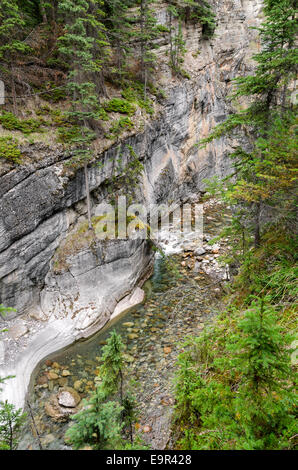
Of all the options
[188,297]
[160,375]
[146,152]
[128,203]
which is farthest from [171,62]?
[160,375]

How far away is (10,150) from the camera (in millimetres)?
10852

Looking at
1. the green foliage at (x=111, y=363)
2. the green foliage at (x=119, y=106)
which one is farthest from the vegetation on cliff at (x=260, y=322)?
the green foliage at (x=119, y=106)

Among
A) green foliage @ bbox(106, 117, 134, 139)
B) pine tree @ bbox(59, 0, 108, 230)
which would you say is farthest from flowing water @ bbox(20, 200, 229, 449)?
green foliage @ bbox(106, 117, 134, 139)

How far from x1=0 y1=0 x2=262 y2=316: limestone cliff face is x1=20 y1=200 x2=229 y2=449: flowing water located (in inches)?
69.3

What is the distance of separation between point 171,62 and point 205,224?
49.5 feet

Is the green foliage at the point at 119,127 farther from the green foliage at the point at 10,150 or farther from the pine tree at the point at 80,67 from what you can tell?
the green foliage at the point at 10,150

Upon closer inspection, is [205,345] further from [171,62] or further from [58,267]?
[171,62]

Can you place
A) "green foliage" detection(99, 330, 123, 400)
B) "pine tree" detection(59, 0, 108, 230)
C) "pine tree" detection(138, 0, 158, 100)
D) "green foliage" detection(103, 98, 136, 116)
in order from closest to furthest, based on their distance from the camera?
"green foliage" detection(99, 330, 123, 400) < "pine tree" detection(59, 0, 108, 230) < "green foliage" detection(103, 98, 136, 116) < "pine tree" detection(138, 0, 158, 100)

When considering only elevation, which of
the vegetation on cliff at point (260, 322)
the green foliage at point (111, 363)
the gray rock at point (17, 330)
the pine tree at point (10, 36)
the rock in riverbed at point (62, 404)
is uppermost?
the pine tree at point (10, 36)

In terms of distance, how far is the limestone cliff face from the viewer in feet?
36.0

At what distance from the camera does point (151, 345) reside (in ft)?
35.4

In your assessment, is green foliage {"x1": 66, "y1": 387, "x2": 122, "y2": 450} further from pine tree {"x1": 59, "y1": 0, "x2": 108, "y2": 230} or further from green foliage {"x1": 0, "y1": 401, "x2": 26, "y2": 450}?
pine tree {"x1": 59, "y1": 0, "x2": 108, "y2": 230}

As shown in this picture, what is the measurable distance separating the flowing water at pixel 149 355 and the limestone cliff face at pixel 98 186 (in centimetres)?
176

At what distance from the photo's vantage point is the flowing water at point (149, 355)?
7.54 m
